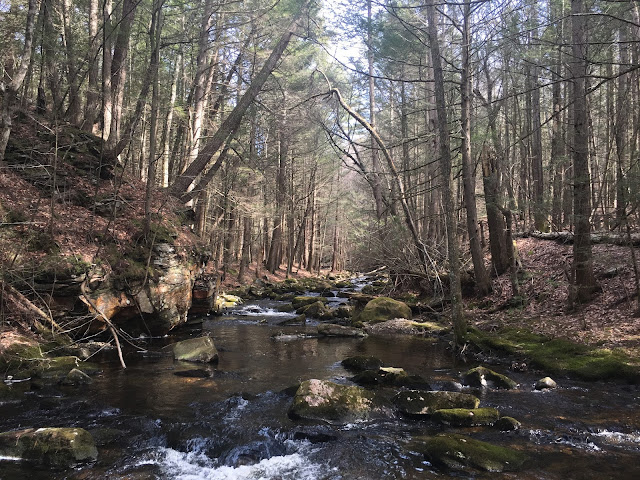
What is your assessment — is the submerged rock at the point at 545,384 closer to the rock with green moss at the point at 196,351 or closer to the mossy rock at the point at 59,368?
the rock with green moss at the point at 196,351

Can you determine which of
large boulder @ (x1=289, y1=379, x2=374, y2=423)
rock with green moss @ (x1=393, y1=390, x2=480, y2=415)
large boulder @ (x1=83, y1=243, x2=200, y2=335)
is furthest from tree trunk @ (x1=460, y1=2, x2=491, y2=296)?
large boulder @ (x1=83, y1=243, x2=200, y2=335)

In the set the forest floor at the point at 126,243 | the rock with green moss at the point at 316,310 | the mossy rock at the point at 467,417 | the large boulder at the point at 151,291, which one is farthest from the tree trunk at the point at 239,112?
the mossy rock at the point at 467,417

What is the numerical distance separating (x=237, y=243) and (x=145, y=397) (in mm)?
23749

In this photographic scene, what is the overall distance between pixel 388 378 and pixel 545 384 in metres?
2.66

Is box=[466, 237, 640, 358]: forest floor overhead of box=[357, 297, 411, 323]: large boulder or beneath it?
overhead

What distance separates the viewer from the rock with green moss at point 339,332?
12219 millimetres

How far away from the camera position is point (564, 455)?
4.77 meters

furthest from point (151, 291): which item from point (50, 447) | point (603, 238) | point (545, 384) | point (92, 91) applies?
point (603, 238)

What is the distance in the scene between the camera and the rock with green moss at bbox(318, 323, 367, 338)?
1222 cm

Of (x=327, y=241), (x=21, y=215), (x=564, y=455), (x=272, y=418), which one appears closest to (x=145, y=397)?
(x=272, y=418)

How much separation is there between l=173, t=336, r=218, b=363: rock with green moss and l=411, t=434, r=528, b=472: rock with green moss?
5405 millimetres

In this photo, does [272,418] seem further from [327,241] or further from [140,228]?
[327,241]

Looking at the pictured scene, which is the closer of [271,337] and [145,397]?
[145,397]

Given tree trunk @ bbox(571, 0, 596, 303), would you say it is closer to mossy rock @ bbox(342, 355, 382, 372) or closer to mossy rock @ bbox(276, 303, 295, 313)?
mossy rock @ bbox(342, 355, 382, 372)
